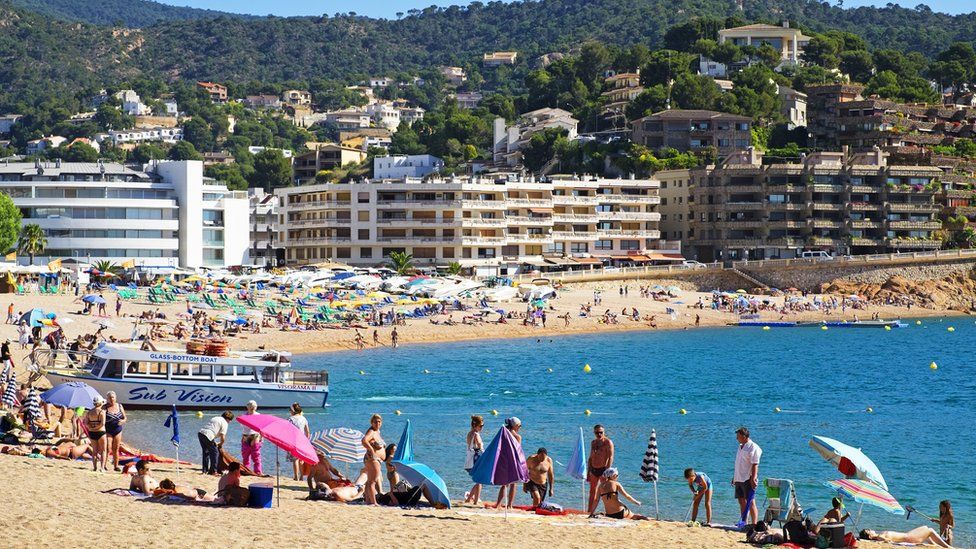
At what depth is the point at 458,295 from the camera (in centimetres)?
7912

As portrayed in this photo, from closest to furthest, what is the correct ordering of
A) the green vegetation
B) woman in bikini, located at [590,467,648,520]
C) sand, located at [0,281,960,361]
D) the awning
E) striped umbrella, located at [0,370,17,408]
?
1. woman in bikini, located at [590,467,648,520]
2. striped umbrella, located at [0,370,17,408]
3. sand, located at [0,281,960,361]
4. the green vegetation
5. the awning

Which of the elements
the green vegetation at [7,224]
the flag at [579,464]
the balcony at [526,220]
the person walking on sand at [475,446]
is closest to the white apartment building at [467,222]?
the balcony at [526,220]

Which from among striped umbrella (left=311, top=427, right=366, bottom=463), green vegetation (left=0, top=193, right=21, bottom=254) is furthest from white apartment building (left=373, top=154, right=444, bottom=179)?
striped umbrella (left=311, top=427, right=366, bottom=463)

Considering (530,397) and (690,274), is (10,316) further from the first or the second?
(690,274)

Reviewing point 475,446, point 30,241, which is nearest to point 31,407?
point 475,446

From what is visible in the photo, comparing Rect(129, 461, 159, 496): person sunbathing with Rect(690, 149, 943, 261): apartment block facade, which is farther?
Rect(690, 149, 943, 261): apartment block facade

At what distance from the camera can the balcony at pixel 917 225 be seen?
346 feet

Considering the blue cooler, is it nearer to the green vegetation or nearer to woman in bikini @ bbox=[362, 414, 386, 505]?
woman in bikini @ bbox=[362, 414, 386, 505]

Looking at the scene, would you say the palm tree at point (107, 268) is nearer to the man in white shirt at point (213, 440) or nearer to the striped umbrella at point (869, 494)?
the man in white shirt at point (213, 440)

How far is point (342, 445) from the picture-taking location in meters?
24.1

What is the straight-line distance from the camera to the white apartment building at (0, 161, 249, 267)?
90000mm

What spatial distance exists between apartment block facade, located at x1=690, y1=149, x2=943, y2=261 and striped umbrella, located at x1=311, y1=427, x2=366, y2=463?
3323 inches

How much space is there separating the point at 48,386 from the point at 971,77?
142 m

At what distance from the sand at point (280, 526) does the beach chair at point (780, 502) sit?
610mm
